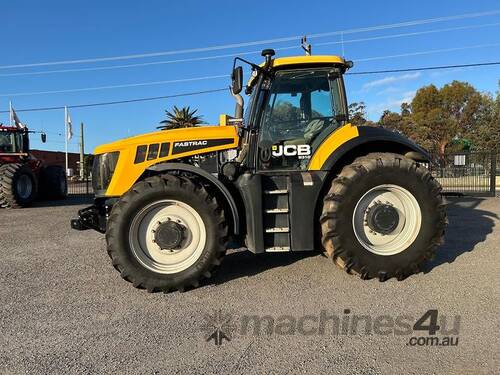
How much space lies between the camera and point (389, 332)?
12.7 ft

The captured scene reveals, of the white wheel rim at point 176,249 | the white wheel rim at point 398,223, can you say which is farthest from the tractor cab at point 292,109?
the white wheel rim at point 176,249

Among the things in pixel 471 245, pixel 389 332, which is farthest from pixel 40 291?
pixel 471 245

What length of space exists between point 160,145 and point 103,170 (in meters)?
0.96

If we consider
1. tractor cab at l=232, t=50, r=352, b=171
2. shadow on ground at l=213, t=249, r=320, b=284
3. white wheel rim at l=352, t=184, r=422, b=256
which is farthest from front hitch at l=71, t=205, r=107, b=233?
white wheel rim at l=352, t=184, r=422, b=256

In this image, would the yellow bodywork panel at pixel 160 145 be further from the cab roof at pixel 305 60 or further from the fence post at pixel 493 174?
the fence post at pixel 493 174

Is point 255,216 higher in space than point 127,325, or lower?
higher

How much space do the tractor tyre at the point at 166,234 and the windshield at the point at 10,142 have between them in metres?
13.7

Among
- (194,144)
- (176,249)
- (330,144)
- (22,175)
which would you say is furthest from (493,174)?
(22,175)

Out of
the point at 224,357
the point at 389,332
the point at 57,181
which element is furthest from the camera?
the point at 57,181

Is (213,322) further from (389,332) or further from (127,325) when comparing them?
(389,332)

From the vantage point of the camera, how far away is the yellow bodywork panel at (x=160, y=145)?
17.8ft

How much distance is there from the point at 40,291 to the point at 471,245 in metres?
6.20

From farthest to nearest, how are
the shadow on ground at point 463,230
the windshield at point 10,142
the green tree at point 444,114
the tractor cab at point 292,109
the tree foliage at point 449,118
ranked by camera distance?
the green tree at point 444,114
the tree foliage at point 449,118
the windshield at point 10,142
the shadow on ground at point 463,230
the tractor cab at point 292,109

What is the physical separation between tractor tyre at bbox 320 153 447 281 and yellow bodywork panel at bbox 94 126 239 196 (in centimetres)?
147
